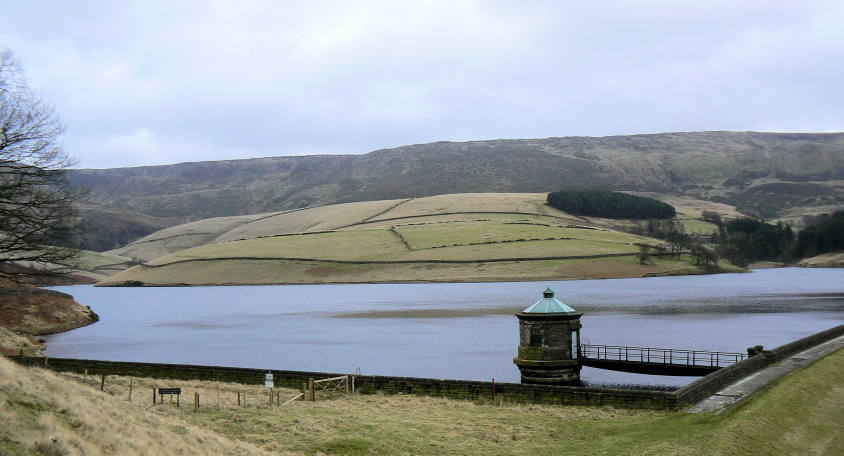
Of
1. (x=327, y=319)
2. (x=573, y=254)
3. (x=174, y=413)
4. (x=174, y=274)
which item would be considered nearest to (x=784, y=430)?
(x=174, y=413)

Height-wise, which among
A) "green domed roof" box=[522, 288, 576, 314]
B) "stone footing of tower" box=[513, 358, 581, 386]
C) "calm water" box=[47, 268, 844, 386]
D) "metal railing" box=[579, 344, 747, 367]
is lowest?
"calm water" box=[47, 268, 844, 386]

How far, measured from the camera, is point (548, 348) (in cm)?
3812

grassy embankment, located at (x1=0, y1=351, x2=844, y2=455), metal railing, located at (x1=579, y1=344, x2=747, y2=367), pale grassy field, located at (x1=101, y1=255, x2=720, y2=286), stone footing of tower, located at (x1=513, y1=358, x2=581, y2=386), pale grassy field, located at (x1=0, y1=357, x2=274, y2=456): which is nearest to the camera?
pale grassy field, located at (x1=0, y1=357, x2=274, y2=456)

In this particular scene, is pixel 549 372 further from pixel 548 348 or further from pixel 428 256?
pixel 428 256

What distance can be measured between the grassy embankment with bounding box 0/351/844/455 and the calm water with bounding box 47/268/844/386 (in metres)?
14.6

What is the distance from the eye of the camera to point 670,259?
494 feet

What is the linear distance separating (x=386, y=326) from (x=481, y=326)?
11244 mm

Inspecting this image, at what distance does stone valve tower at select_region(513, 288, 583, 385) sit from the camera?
125ft

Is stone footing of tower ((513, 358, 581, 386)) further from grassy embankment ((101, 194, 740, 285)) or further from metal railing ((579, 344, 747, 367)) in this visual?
grassy embankment ((101, 194, 740, 285))

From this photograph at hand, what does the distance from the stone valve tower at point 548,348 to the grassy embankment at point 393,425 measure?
8299 millimetres

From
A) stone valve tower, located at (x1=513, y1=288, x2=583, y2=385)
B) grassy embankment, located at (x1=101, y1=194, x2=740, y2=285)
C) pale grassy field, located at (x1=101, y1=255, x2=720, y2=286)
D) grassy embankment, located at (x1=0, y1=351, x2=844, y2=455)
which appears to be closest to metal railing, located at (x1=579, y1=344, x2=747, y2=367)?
stone valve tower, located at (x1=513, y1=288, x2=583, y2=385)

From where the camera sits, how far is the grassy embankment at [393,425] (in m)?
15.8

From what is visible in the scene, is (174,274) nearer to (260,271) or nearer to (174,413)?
(260,271)

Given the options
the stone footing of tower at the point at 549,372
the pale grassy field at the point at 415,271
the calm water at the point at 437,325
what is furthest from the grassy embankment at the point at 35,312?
the pale grassy field at the point at 415,271
